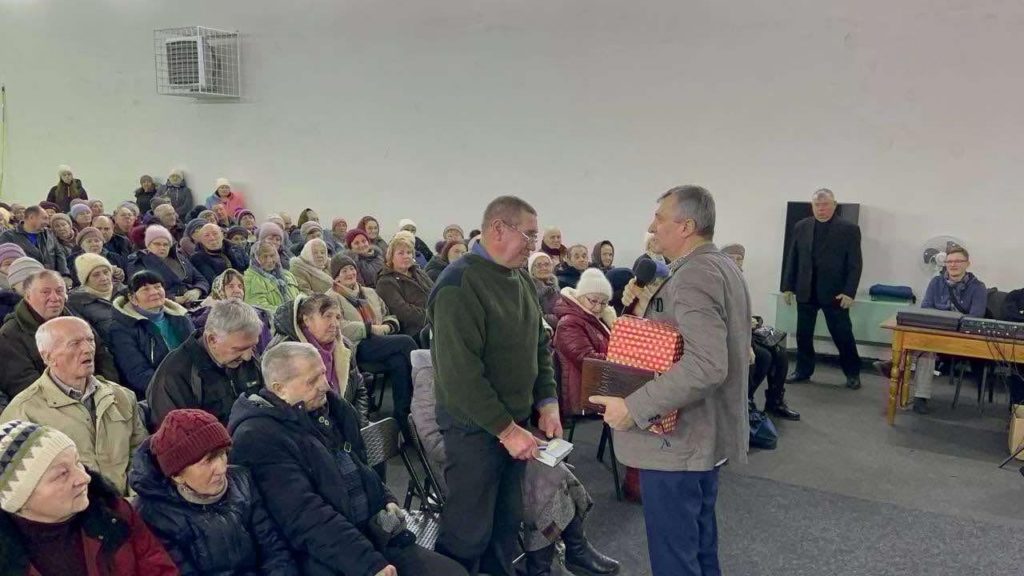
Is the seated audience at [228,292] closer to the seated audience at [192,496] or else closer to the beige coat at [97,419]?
the beige coat at [97,419]

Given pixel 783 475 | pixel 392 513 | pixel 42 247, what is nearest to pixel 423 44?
pixel 42 247

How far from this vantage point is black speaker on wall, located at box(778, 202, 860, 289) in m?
6.12

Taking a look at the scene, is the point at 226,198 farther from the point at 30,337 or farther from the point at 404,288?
the point at 30,337

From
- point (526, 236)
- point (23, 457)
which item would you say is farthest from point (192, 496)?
point (526, 236)

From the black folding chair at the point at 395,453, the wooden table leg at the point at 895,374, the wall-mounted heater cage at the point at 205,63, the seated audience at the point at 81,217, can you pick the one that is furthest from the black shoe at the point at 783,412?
the wall-mounted heater cage at the point at 205,63

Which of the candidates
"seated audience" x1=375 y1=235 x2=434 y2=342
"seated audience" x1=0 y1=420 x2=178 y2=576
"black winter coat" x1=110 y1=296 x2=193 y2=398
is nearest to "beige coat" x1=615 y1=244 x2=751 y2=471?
"seated audience" x1=0 y1=420 x2=178 y2=576

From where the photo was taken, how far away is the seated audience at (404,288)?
4.79m

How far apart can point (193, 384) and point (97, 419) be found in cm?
32

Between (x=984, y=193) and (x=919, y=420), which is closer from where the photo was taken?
(x=919, y=420)

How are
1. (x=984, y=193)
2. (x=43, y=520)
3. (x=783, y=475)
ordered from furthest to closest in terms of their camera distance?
1. (x=984, y=193)
2. (x=783, y=475)
3. (x=43, y=520)

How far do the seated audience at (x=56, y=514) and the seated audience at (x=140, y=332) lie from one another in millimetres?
1685

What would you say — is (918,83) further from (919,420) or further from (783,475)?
(783,475)

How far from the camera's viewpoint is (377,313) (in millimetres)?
4637

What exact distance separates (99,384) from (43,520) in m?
0.99
